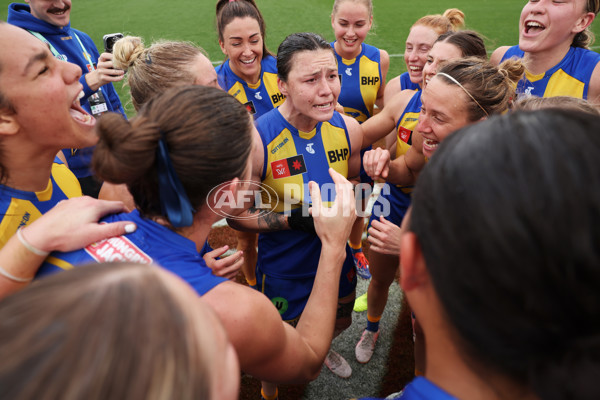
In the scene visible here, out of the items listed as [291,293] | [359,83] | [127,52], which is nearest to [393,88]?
[359,83]

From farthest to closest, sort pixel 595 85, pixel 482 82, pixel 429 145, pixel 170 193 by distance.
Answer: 1. pixel 595 85
2. pixel 429 145
3. pixel 482 82
4. pixel 170 193

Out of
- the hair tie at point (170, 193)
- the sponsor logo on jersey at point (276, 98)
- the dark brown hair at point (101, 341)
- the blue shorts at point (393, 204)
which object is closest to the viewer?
the dark brown hair at point (101, 341)

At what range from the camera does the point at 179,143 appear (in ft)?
4.70

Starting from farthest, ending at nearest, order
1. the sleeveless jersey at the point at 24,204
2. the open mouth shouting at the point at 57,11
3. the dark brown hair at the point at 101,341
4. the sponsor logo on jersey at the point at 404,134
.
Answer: the open mouth shouting at the point at 57,11, the sponsor logo on jersey at the point at 404,134, the sleeveless jersey at the point at 24,204, the dark brown hair at the point at 101,341

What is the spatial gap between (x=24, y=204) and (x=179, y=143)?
1.03 meters

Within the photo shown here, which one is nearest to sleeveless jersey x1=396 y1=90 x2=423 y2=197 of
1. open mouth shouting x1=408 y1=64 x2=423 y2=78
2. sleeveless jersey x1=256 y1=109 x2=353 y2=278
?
sleeveless jersey x1=256 y1=109 x2=353 y2=278

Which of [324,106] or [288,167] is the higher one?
[324,106]

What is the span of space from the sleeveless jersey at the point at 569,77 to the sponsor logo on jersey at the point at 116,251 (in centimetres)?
347

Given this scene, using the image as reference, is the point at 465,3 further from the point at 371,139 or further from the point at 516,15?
the point at 371,139

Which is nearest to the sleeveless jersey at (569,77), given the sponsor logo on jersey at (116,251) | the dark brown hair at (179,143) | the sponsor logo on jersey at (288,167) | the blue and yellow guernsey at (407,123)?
the blue and yellow guernsey at (407,123)

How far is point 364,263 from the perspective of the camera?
4.44m

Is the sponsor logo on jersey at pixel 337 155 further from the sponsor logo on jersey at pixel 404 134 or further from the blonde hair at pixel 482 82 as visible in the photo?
the blonde hair at pixel 482 82

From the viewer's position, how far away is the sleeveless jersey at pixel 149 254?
1.38 m

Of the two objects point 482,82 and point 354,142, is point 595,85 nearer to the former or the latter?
point 482,82
